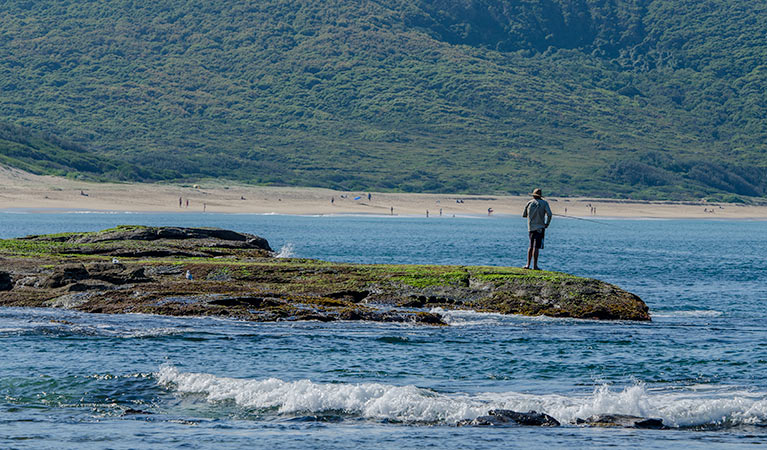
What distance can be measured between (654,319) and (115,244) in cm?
1749

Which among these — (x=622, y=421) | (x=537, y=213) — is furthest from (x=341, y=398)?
(x=537, y=213)

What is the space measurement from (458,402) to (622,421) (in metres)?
2.50

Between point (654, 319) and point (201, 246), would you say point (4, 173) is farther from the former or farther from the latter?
point (654, 319)

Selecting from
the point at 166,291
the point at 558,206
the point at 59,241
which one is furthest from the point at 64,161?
the point at 166,291

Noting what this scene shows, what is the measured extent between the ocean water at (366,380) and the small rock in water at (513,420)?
0.24 metres

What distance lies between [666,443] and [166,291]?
15.1 meters

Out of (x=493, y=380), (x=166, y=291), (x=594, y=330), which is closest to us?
(x=493, y=380)

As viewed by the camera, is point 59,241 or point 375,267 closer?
point 375,267

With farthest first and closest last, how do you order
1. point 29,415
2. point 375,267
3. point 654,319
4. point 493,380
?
point 375,267, point 654,319, point 493,380, point 29,415

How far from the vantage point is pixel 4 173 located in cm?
14325

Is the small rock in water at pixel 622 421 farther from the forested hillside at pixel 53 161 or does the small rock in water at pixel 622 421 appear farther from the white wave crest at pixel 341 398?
the forested hillside at pixel 53 161

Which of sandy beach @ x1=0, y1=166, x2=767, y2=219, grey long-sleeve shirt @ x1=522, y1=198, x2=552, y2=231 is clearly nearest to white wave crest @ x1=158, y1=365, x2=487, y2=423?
grey long-sleeve shirt @ x1=522, y1=198, x2=552, y2=231

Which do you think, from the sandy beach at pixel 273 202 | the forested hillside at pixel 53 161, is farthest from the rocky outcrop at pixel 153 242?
the forested hillside at pixel 53 161

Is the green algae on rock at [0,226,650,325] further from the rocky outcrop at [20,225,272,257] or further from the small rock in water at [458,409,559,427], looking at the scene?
the small rock in water at [458,409,559,427]
